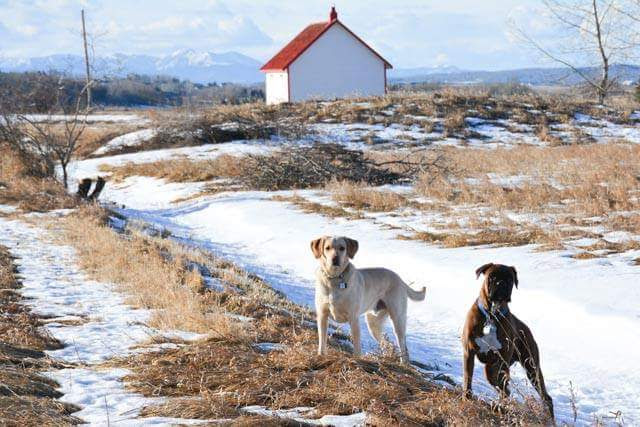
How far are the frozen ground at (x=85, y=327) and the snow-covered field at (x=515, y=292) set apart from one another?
2711mm

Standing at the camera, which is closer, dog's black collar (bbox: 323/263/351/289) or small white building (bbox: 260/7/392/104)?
dog's black collar (bbox: 323/263/351/289)

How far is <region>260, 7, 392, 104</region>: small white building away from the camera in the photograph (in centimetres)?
4450

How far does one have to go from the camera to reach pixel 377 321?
8.30m

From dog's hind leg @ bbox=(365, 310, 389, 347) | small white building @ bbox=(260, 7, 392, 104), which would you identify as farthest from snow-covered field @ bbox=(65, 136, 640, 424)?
small white building @ bbox=(260, 7, 392, 104)

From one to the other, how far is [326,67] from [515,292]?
118 feet

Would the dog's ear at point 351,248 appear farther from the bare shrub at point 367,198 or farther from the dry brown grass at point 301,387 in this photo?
the bare shrub at point 367,198

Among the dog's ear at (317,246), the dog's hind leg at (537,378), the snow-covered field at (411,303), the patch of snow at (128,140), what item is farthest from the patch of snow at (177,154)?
the dog's hind leg at (537,378)

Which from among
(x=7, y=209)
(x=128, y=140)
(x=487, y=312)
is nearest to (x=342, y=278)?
(x=487, y=312)

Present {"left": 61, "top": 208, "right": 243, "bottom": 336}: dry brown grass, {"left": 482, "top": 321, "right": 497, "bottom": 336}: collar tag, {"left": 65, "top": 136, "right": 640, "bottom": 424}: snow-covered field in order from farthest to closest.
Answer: {"left": 61, "top": 208, "right": 243, "bottom": 336}: dry brown grass < {"left": 65, "top": 136, "right": 640, "bottom": 424}: snow-covered field < {"left": 482, "top": 321, "right": 497, "bottom": 336}: collar tag

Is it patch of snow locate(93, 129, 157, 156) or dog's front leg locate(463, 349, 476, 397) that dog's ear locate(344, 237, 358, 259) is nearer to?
dog's front leg locate(463, 349, 476, 397)

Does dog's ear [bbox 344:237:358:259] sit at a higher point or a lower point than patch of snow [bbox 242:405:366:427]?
higher

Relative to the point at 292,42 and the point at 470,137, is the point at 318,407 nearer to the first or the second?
the point at 470,137

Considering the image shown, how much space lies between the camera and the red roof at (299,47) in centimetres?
4422

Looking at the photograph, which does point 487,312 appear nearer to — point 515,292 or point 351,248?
point 351,248
